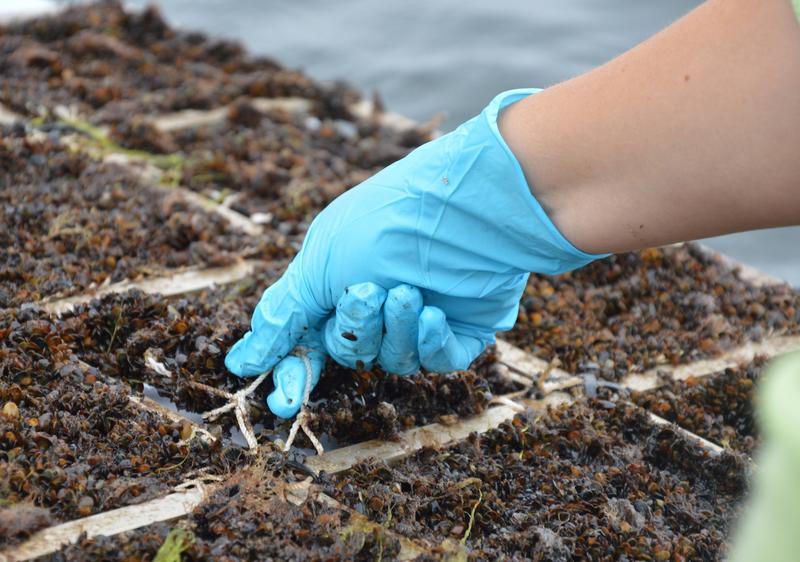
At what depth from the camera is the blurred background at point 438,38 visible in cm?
572

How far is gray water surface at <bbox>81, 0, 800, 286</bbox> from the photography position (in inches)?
225

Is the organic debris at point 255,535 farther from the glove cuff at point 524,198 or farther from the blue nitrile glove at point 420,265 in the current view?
the glove cuff at point 524,198

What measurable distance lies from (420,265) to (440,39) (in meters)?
4.29

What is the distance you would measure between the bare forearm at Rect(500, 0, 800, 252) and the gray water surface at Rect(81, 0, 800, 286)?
134 inches

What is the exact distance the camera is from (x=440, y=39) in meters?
6.35

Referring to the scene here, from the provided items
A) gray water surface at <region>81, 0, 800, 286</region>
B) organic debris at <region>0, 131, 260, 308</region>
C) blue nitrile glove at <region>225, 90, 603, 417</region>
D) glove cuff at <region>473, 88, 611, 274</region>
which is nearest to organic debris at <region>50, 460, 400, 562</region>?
blue nitrile glove at <region>225, 90, 603, 417</region>

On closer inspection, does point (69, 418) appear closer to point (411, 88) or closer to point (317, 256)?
point (317, 256)

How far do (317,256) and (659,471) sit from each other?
1077 millimetres

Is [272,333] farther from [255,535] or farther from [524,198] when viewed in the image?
[524,198]

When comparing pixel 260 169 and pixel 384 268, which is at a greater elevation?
pixel 384 268

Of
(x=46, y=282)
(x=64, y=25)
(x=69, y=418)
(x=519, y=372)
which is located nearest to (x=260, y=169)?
(x=46, y=282)

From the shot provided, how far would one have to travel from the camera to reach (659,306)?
11.1 feet

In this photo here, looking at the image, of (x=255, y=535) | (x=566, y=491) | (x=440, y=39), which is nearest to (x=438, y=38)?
(x=440, y=39)

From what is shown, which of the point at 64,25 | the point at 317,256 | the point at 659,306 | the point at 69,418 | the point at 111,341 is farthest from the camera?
the point at 64,25
